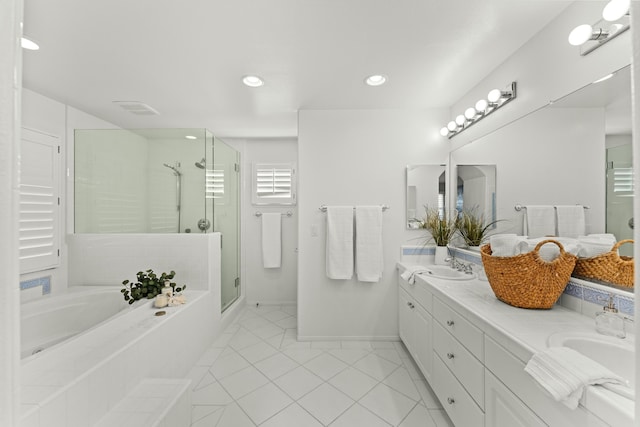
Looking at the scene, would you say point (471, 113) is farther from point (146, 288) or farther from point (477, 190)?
point (146, 288)

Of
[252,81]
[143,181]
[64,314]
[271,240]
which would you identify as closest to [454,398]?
[252,81]

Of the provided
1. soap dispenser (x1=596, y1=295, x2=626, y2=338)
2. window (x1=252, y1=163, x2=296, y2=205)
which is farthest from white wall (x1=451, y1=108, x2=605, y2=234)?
window (x1=252, y1=163, x2=296, y2=205)

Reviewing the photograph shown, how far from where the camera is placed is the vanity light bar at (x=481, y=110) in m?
1.73

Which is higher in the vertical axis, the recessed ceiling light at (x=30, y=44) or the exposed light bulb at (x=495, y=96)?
the recessed ceiling light at (x=30, y=44)

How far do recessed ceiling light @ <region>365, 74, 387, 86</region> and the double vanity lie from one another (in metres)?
1.53

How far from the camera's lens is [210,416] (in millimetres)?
1653

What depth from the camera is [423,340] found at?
1.95 meters

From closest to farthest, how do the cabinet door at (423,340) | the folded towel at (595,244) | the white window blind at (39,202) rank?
the folded towel at (595,244) < the cabinet door at (423,340) < the white window blind at (39,202)

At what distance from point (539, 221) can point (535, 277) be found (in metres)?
0.41

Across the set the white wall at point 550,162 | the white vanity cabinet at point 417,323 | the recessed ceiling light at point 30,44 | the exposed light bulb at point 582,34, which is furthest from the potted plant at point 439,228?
the recessed ceiling light at point 30,44

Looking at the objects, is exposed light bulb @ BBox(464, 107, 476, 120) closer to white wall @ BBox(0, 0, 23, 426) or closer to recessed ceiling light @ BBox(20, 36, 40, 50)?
white wall @ BBox(0, 0, 23, 426)

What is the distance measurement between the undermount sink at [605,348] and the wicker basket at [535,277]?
0.82 feet

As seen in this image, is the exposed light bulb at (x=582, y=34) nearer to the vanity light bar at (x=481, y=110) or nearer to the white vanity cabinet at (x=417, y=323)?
the vanity light bar at (x=481, y=110)

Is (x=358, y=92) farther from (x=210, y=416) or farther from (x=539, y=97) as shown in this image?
(x=210, y=416)
